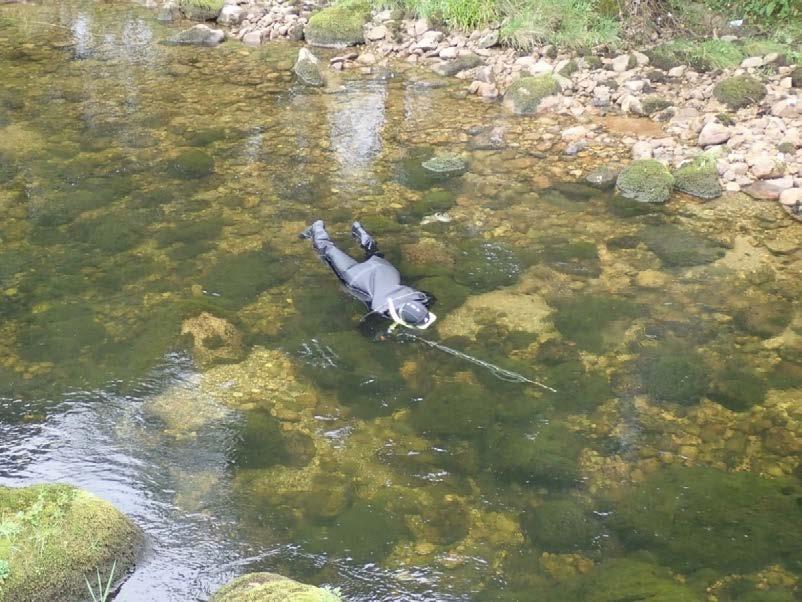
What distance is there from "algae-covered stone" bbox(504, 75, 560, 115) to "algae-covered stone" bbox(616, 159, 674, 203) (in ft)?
6.83

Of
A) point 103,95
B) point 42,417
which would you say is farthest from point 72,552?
point 103,95

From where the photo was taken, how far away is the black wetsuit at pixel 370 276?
5922mm

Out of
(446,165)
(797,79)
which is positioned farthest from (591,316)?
(797,79)

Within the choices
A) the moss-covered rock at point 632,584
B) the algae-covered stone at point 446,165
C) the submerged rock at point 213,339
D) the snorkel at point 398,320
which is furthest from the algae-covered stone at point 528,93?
the moss-covered rock at point 632,584

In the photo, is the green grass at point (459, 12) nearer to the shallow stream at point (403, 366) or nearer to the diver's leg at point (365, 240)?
the shallow stream at point (403, 366)

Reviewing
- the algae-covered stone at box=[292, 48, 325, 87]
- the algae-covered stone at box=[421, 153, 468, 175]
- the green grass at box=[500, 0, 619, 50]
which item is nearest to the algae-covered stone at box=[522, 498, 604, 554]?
the algae-covered stone at box=[421, 153, 468, 175]

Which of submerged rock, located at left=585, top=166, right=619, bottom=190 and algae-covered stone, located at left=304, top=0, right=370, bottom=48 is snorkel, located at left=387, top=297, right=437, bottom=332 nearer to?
submerged rock, located at left=585, top=166, right=619, bottom=190

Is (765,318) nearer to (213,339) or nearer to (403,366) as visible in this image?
(403,366)

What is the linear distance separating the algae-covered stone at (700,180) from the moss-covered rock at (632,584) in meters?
4.56

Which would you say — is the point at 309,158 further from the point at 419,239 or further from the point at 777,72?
the point at 777,72

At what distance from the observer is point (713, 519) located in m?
4.38

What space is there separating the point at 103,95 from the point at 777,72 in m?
8.11

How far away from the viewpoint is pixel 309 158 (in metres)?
8.50

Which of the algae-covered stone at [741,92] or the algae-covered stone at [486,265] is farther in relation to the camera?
the algae-covered stone at [741,92]
